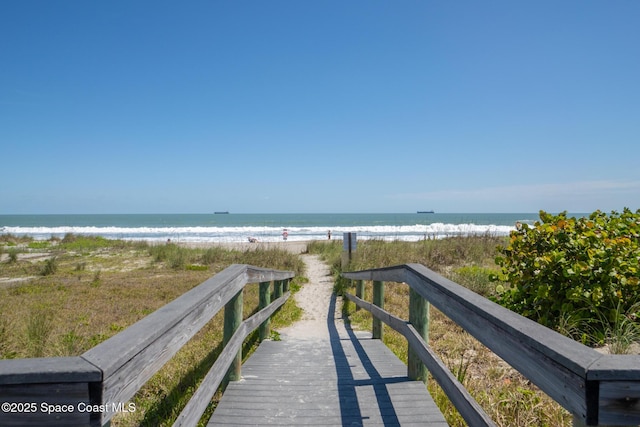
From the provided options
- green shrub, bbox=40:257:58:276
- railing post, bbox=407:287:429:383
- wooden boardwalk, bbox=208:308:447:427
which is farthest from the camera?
green shrub, bbox=40:257:58:276

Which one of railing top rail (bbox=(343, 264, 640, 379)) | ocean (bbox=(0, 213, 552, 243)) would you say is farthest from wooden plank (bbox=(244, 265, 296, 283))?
ocean (bbox=(0, 213, 552, 243))

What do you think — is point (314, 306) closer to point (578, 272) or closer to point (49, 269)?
point (578, 272)

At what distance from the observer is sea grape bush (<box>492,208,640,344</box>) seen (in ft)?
13.5

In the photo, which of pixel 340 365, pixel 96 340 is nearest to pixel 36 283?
pixel 96 340

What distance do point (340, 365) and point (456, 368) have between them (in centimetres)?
134

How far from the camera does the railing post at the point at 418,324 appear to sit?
3.16 metres

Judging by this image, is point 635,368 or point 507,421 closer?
point 635,368

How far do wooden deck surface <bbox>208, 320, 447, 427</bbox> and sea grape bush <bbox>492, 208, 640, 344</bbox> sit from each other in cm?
205

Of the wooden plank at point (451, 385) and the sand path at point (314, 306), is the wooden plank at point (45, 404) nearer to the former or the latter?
the wooden plank at point (451, 385)

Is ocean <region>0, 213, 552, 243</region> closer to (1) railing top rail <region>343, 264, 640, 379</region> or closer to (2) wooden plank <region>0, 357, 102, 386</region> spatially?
(1) railing top rail <region>343, 264, 640, 379</region>

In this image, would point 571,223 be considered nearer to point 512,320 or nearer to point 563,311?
point 563,311

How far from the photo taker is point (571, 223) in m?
4.77

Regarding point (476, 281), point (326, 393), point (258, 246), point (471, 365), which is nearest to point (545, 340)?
point (326, 393)

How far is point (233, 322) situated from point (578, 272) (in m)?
3.76
